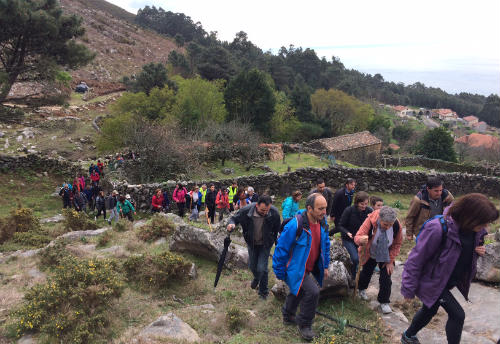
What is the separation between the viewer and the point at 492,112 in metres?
106

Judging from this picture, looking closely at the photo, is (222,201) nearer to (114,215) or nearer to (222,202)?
(222,202)

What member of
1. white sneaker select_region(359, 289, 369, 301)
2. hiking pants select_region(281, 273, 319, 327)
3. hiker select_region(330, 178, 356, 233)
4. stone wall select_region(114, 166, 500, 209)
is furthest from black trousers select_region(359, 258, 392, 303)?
stone wall select_region(114, 166, 500, 209)

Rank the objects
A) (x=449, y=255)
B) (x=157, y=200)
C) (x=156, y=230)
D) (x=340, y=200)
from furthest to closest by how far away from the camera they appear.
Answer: (x=157, y=200) < (x=156, y=230) < (x=340, y=200) < (x=449, y=255)

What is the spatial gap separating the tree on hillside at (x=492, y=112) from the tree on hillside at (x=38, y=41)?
12169 centimetres

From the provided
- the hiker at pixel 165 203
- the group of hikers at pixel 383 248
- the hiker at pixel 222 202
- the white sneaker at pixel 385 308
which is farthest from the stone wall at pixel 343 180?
the white sneaker at pixel 385 308

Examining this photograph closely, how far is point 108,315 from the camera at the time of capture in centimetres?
491

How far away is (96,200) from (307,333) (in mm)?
11133

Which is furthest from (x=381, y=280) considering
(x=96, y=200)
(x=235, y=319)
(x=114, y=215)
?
(x=96, y=200)

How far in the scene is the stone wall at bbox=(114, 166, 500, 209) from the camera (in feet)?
46.1

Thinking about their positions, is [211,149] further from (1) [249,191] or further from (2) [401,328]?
(2) [401,328]

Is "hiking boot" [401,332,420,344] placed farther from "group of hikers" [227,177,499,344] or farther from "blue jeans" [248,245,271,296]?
"blue jeans" [248,245,271,296]

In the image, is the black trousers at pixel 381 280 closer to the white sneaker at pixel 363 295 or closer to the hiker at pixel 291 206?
the white sneaker at pixel 363 295

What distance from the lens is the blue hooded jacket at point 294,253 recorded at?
164 inches

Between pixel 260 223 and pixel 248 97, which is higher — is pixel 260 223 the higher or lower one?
the lower one
